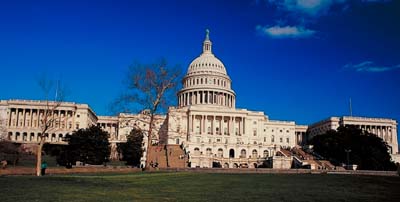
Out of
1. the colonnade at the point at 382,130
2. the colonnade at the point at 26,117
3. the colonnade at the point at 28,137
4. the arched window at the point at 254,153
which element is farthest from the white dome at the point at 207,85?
the colonnade at the point at 382,130

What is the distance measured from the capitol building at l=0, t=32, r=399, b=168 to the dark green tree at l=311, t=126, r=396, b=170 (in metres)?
12.4

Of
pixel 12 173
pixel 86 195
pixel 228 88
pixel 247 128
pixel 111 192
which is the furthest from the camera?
pixel 228 88

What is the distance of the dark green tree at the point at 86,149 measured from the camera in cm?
7371

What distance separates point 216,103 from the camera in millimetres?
135375

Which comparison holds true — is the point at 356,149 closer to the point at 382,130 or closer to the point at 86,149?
the point at 86,149

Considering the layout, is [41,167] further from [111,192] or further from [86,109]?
[86,109]

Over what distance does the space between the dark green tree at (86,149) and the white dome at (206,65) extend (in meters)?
67.8

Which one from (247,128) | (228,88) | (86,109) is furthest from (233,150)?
(86,109)

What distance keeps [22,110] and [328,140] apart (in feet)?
290

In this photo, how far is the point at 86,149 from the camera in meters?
75.8

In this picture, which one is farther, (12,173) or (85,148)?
(85,148)

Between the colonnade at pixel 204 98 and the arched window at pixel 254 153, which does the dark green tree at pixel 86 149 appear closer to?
the arched window at pixel 254 153

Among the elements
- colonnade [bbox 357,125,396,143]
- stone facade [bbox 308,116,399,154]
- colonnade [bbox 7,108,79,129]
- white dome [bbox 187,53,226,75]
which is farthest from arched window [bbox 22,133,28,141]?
colonnade [bbox 357,125,396,143]

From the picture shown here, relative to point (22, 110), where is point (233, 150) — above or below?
below
